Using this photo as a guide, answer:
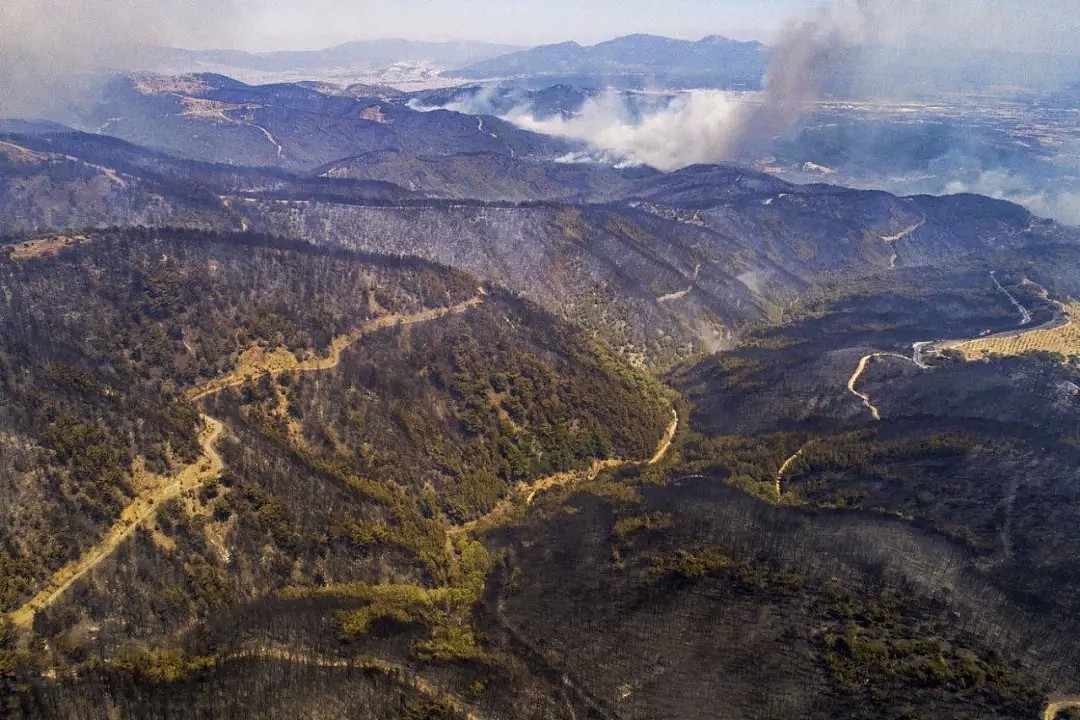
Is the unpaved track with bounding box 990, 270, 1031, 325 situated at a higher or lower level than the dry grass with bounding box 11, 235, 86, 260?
lower

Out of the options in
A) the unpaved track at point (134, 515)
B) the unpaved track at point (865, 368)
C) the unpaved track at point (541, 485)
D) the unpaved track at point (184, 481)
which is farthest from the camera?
the unpaved track at point (865, 368)

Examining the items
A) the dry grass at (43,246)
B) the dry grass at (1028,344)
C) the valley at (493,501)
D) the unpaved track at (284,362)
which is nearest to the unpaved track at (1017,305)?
the valley at (493,501)

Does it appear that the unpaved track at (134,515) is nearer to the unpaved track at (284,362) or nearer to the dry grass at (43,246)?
the unpaved track at (284,362)

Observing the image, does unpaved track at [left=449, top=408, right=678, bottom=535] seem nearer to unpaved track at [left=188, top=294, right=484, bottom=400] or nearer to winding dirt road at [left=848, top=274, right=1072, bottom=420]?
unpaved track at [left=188, top=294, right=484, bottom=400]

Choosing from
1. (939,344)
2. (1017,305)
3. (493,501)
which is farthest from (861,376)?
(493,501)

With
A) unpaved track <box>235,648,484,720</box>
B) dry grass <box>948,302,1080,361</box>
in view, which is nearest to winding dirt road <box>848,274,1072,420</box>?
dry grass <box>948,302,1080,361</box>

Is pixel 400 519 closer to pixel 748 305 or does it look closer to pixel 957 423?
pixel 957 423
